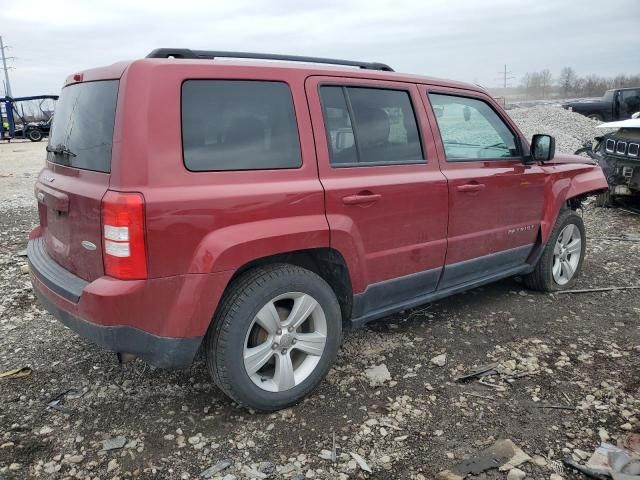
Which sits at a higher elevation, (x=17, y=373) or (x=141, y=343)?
(x=141, y=343)

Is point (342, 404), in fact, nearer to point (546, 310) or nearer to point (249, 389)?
point (249, 389)

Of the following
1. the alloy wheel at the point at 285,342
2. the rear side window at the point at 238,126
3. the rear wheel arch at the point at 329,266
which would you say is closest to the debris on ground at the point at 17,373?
the alloy wheel at the point at 285,342

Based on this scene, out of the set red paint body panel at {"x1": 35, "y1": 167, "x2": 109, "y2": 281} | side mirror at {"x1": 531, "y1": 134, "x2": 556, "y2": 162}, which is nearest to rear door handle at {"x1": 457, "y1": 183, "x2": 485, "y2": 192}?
side mirror at {"x1": 531, "y1": 134, "x2": 556, "y2": 162}

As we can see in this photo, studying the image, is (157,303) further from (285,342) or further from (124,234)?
(285,342)

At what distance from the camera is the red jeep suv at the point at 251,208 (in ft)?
8.17

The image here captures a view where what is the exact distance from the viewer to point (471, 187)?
3.77 meters

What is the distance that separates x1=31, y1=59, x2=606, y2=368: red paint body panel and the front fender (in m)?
1.07

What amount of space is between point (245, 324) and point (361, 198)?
101 centimetres

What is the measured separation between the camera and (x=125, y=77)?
254 centimetres

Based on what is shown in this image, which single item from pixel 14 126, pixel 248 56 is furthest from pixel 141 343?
pixel 14 126

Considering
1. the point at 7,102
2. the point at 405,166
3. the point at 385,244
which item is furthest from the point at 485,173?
the point at 7,102

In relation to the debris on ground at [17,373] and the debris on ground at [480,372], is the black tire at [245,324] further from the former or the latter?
the debris on ground at [17,373]

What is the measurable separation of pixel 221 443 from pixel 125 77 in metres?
1.90

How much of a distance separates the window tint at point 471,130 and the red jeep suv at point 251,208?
0.09 ft
